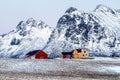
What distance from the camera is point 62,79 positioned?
49.3 metres

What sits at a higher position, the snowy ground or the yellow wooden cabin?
the yellow wooden cabin

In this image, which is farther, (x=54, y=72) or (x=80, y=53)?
(x=80, y=53)

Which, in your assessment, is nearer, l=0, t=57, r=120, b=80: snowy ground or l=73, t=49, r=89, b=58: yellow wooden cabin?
l=0, t=57, r=120, b=80: snowy ground

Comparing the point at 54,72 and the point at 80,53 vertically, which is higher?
the point at 80,53

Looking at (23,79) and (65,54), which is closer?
(23,79)

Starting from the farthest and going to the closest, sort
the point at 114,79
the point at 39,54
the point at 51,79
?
the point at 39,54 < the point at 114,79 < the point at 51,79

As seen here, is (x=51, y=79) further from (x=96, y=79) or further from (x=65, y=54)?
(x=65, y=54)

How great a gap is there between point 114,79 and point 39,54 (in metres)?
102

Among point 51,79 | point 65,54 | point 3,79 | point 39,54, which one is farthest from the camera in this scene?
point 65,54

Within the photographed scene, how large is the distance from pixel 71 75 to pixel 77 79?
507 cm

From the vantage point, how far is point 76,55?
579 ft

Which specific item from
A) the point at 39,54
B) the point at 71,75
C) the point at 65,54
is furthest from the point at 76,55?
the point at 71,75

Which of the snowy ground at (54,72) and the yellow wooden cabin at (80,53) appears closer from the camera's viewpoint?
the snowy ground at (54,72)

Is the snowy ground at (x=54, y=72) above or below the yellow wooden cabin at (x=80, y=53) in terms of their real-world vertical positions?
below
